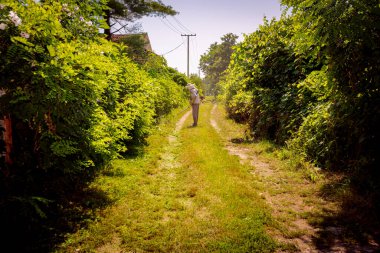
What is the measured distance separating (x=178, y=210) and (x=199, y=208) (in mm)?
376

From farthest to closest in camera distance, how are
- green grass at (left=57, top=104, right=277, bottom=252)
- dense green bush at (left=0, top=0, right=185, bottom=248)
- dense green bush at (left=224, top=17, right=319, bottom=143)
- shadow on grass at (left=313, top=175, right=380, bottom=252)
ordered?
1. dense green bush at (left=224, top=17, right=319, bottom=143)
2. green grass at (left=57, top=104, right=277, bottom=252)
3. shadow on grass at (left=313, top=175, right=380, bottom=252)
4. dense green bush at (left=0, top=0, right=185, bottom=248)

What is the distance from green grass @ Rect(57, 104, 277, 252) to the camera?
348 cm

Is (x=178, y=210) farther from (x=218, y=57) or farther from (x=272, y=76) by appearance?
(x=218, y=57)

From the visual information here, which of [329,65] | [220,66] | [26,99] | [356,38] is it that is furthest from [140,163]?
[220,66]

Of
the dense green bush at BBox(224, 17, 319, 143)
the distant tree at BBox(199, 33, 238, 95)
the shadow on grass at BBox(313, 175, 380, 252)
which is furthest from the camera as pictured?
the distant tree at BBox(199, 33, 238, 95)

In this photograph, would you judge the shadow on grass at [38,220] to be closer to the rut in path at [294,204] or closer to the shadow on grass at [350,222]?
the rut in path at [294,204]

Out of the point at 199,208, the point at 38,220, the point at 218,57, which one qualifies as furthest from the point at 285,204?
the point at 218,57

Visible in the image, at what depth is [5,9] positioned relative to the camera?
10.7 feet

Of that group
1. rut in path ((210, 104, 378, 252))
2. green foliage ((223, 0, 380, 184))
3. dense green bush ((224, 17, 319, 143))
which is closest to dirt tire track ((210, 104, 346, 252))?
rut in path ((210, 104, 378, 252))

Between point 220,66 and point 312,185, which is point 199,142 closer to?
point 312,185

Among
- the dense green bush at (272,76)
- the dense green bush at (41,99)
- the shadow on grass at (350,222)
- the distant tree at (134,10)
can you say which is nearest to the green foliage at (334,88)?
the dense green bush at (272,76)

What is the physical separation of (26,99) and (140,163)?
4.14 metres

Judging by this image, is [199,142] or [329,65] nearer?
[329,65]

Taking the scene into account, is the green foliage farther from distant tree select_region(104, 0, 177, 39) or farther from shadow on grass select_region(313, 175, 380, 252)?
Answer: distant tree select_region(104, 0, 177, 39)
